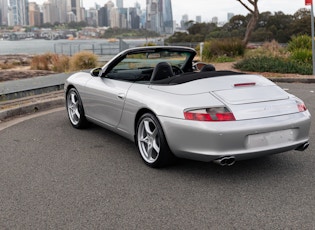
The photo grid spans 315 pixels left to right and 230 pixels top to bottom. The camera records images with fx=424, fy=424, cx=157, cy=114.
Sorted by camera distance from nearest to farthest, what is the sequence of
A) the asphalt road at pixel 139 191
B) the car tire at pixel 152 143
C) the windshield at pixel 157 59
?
the asphalt road at pixel 139 191, the car tire at pixel 152 143, the windshield at pixel 157 59

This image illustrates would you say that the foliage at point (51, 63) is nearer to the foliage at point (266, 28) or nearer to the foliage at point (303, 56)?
the foliage at point (303, 56)

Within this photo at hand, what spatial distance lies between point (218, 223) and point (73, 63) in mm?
15143

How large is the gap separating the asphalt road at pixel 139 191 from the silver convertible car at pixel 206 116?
0.30m

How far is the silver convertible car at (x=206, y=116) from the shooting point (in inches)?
163

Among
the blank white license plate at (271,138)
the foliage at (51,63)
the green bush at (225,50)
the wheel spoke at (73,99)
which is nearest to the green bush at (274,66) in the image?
the green bush at (225,50)

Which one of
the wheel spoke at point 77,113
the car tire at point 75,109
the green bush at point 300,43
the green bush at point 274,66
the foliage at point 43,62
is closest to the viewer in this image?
the car tire at point 75,109

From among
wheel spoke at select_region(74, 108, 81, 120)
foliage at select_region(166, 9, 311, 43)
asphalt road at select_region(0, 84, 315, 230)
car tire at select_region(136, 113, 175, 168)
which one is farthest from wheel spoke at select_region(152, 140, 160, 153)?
foliage at select_region(166, 9, 311, 43)

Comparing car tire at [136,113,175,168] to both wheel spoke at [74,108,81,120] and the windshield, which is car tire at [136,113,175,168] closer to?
the windshield

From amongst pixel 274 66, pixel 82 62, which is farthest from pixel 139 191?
pixel 82 62

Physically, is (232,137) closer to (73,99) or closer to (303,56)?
(73,99)

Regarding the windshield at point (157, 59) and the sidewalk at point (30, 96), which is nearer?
the windshield at point (157, 59)

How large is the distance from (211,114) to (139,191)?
1031 millimetres

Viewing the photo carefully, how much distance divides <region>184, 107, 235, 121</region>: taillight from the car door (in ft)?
4.16

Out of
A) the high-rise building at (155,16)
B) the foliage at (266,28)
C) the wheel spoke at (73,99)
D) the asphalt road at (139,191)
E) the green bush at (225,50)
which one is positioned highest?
the high-rise building at (155,16)
